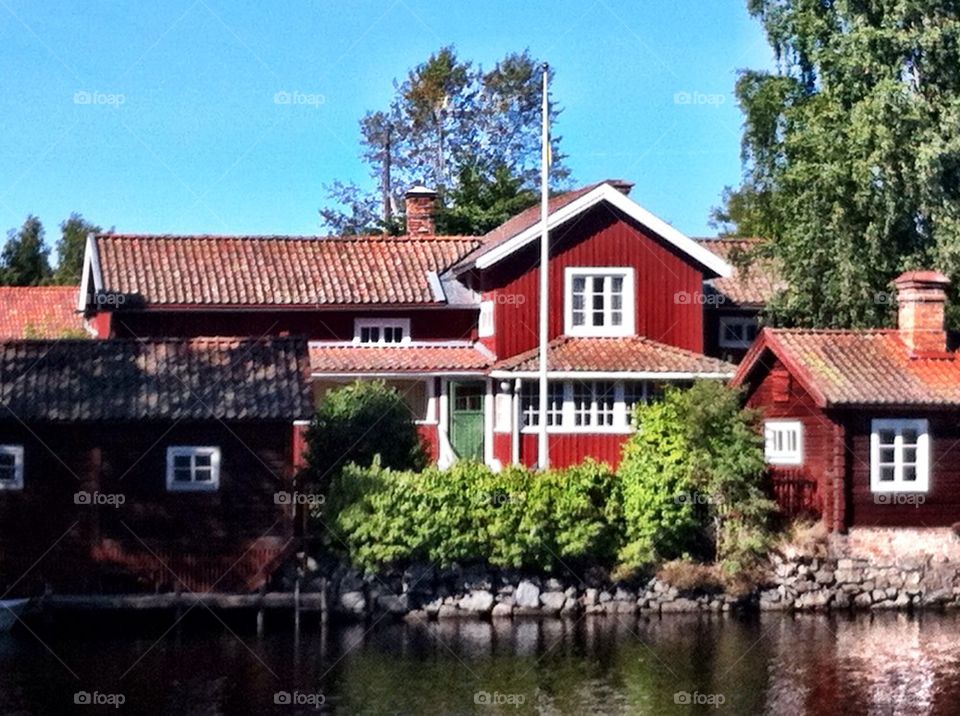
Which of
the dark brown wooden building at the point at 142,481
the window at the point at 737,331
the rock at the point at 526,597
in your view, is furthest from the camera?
the window at the point at 737,331

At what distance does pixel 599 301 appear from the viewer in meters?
40.0

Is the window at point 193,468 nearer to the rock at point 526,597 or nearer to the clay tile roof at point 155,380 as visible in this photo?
the clay tile roof at point 155,380

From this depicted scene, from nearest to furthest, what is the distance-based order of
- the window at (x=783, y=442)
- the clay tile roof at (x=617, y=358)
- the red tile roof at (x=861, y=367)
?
the red tile roof at (x=861, y=367) < the window at (x=783, y=442) < the clay tile roof at (x=617, y=358)

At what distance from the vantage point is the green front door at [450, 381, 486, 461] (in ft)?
131

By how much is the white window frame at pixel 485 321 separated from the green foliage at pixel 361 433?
6.01 m

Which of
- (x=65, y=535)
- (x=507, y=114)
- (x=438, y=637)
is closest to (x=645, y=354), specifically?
(x=438, y=637)

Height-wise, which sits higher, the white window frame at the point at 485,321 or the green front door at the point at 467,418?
the white window frame at the point at 485,321

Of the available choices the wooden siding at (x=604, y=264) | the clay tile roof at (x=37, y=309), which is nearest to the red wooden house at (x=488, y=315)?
the wooden siding at (x=604, y=264)

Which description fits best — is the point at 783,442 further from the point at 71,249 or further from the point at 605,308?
the point at 71,249

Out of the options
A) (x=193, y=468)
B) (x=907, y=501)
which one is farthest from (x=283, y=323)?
(x=907, y=501)

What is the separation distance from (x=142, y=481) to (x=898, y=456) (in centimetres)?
1455

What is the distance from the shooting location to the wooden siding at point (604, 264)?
130 feet

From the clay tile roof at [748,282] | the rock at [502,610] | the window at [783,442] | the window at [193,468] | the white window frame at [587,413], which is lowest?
the rock at [502,610]

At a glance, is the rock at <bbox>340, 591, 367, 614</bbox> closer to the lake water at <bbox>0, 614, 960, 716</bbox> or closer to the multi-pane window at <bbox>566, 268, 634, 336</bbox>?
the lake water at <bbox>0, 614, 960, 716</bbox>
